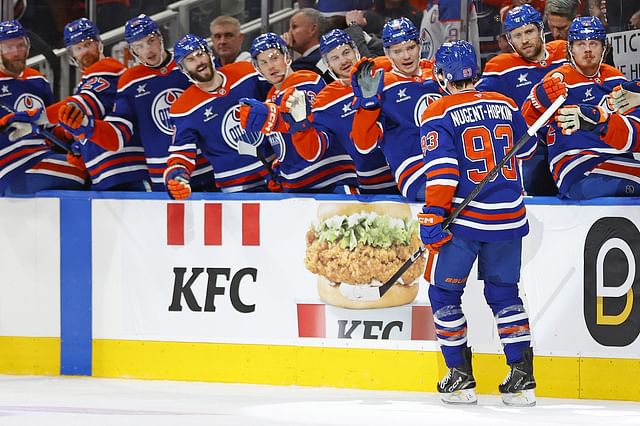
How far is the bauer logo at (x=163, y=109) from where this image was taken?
5.55 meters

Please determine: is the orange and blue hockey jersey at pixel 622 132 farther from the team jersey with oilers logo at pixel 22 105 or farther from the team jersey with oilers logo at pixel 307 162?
the team jersey with oilers logo at pixel 22 105

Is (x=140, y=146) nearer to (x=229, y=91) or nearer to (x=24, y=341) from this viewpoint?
(x=229, y=91)

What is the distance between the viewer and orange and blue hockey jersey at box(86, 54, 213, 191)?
18.2ft

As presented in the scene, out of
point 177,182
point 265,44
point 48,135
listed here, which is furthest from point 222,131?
point 48,135

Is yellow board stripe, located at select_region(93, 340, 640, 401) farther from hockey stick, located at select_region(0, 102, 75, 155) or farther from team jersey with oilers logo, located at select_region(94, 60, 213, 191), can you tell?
hockey stick, located at select_region(0, 102, 75, 155)

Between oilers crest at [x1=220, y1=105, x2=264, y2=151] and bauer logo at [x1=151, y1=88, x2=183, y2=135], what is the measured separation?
321 millimetres

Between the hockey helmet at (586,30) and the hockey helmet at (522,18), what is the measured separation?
0.21m

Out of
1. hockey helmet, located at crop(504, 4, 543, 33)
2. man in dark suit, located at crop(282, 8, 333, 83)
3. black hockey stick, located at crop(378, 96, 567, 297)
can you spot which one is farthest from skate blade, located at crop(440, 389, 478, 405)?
man in dark suit, located at crop(282, 8, 333, 83)

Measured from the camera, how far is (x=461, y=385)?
4.68 meters

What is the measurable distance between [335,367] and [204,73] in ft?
4.43

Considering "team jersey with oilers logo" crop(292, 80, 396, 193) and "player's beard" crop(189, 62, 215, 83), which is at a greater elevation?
"player's beard" crop(189, 62, 215, 83)

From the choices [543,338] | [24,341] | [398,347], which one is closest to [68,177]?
[24,341]

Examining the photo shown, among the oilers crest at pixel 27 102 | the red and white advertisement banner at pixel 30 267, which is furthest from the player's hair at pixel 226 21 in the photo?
the red and white advertisement banner at pixel 30 267

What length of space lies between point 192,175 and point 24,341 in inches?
40.6
